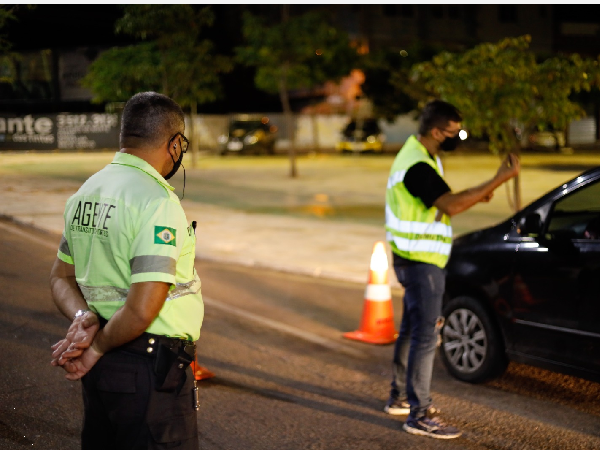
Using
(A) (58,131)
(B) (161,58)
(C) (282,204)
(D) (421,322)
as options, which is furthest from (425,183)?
(A) (58,131)

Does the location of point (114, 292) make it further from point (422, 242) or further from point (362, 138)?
point (362, 138)

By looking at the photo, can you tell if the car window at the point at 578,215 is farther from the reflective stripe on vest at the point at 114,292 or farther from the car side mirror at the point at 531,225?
the reflective stripe on vest at the point at 114,292

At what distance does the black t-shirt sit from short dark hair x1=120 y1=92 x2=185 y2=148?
2.13 meters

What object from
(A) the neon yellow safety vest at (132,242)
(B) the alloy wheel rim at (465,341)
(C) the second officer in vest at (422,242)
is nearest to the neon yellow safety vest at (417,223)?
→ (C) the second officer in vest at (422,242)

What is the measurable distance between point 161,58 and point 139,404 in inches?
982

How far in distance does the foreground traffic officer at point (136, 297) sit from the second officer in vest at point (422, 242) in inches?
83.7

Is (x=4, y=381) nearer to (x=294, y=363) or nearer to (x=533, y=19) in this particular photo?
(x=294, y=363)

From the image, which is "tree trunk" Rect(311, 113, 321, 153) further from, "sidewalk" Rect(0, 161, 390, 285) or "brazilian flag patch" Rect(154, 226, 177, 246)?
"brazilian flag patch" Rect(154, 226, 177, 246)

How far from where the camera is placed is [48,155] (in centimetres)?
3825

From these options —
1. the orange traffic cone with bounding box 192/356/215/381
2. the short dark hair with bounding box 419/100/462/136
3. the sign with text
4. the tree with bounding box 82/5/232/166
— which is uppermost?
the tree with bounding box 82/5/232/166

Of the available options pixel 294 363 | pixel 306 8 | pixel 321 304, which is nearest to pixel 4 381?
pixel 294 363

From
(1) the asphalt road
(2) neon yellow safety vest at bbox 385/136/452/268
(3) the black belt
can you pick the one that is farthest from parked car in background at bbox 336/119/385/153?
(3) the black belt

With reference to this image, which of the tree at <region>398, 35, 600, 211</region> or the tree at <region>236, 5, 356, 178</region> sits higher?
the tree at <region>236, 5, 356, 178</region>

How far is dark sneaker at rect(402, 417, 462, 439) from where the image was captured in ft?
15.2
